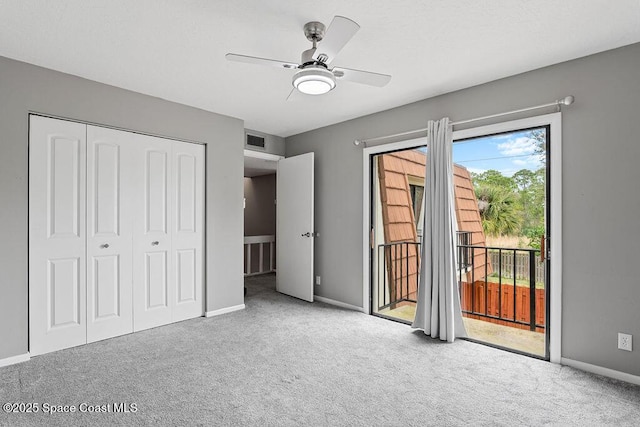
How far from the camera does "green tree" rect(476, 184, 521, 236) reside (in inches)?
173

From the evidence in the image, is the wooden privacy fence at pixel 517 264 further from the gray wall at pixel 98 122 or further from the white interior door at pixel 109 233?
the white interior door at pixel 109 233

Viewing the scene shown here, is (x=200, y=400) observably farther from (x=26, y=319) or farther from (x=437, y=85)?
(x=437, y=85)

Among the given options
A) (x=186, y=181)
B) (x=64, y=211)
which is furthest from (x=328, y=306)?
(x=64, y=211)

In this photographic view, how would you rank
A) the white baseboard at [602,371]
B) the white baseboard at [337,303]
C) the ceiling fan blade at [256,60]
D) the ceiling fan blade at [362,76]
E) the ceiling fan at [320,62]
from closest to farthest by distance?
1. the ceiling fan at [320,62]
2. the ceiling fan blade at [256,60]
3. the ceiling fan blade at [362,76]
4. the white baseboard at [602,371]
5. the white baseboard at [337,303]

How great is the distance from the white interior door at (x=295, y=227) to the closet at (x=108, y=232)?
1335 millimetres

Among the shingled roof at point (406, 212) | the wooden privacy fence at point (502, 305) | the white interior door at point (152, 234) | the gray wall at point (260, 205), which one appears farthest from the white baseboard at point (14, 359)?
the gray wall at point (260, 205)

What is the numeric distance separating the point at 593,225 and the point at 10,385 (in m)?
4.27

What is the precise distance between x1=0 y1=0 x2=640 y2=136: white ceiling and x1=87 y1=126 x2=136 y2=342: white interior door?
632mm

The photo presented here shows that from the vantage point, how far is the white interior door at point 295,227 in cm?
442

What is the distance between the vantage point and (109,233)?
3080 millimetres

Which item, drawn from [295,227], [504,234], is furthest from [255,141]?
[504,234]


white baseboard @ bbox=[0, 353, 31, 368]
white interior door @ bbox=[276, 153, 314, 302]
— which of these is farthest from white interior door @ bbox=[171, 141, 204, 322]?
white interior door @ bbox=[276, 153, 314, 302]

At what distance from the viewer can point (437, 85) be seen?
9.92ft

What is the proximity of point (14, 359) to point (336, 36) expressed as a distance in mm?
3336
